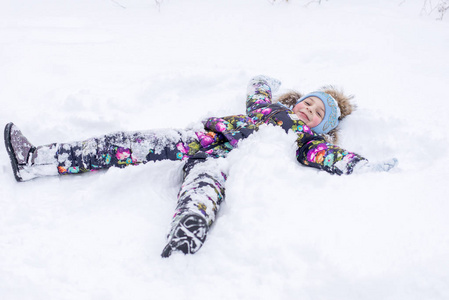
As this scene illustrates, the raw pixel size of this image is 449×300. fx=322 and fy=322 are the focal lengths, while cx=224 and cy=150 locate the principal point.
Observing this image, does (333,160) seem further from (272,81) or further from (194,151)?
(272,81)

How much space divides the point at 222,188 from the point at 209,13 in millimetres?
2705

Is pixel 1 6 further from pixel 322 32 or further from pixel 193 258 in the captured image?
pixel 193 258

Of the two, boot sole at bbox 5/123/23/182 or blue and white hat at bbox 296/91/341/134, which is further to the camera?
blue and white hat at bbox 296/91/341/134

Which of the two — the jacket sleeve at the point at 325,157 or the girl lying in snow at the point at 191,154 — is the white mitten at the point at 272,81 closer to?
the girl lying in snow at the point at 191,154

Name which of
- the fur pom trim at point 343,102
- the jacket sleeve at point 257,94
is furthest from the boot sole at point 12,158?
the fur pom trim at point 343,102

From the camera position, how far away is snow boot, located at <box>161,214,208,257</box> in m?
1.14

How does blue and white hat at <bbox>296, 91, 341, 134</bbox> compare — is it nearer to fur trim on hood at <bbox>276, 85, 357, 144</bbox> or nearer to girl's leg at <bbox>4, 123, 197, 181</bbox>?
fur trim on hood at <bbox>276, 85, 357, 144</bbox>

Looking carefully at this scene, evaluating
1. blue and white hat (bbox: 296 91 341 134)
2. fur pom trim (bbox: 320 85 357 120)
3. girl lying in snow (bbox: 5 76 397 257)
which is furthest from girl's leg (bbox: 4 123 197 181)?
fur pom trim (bbox: 320 85 357 120)

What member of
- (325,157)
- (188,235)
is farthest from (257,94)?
(188,235)

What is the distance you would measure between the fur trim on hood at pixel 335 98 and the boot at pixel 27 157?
162cm

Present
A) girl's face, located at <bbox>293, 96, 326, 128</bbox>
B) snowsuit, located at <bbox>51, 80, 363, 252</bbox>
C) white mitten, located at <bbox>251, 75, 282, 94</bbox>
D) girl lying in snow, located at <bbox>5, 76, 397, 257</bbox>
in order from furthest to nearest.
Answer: white mitten, located at <bbox>251, 75, 282, 94</bbox> → girl's face, located at <bbox>293, 96, 326, 128</bbox> → snowsuit, located at <bbox>51, 80, 363, 252</bbox> → girl lying in snow, located at <bbox>5, 76, 397, 257</bbox>

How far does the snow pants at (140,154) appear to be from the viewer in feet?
5.20

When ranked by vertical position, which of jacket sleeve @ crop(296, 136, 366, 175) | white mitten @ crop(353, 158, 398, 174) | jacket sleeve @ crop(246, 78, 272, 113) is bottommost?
jacket sleeve @ crop(296, 136, 366, 175)

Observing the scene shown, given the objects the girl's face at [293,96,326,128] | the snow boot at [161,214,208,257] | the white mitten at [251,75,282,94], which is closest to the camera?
the snow boot at [161,214,208,257]
